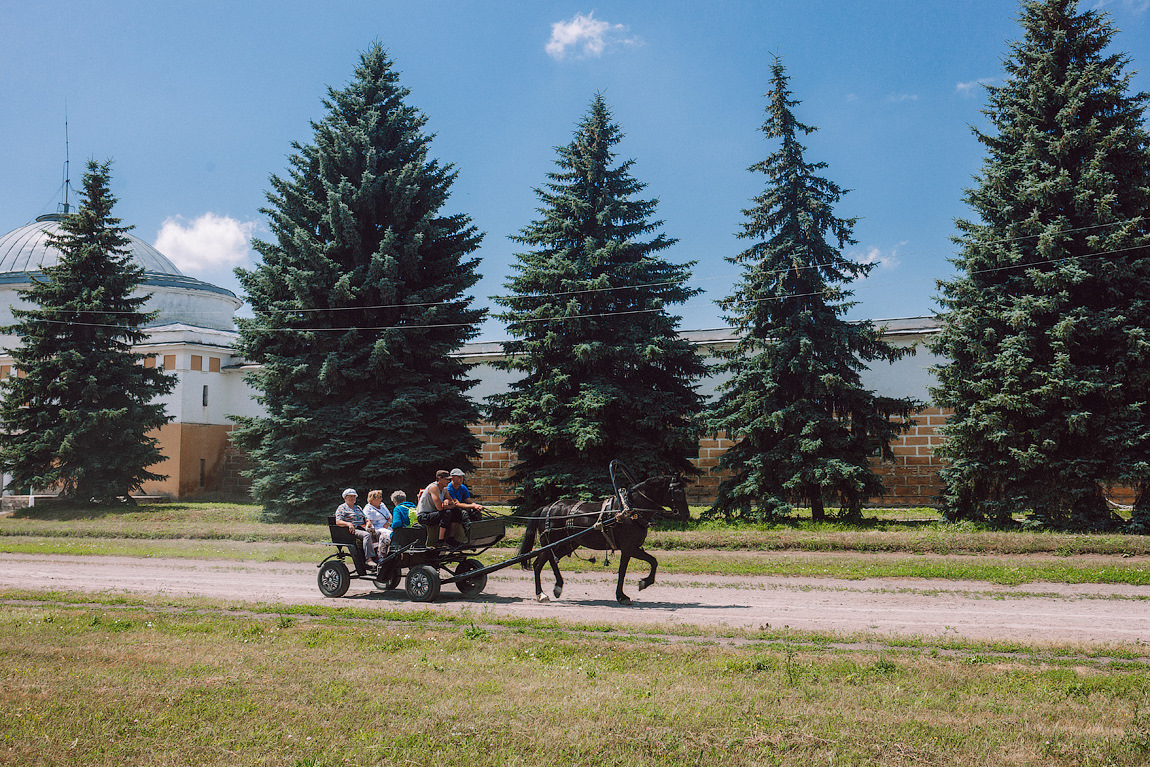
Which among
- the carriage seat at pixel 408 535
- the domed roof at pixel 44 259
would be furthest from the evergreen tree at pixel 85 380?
the carriage seat at pixel 408 535

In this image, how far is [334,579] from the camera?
12.8 meters

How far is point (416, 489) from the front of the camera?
26.1 m

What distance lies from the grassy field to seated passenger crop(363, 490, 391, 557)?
170 cm

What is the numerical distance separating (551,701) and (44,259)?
49.1 meters

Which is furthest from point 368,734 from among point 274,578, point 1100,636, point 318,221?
point 318,221

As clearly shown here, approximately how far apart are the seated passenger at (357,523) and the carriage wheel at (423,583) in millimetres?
929

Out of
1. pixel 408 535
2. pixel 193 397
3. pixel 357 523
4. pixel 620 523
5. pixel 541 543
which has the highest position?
pixel 193 397

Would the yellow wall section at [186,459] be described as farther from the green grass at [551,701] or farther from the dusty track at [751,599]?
the green grass at [551,701]

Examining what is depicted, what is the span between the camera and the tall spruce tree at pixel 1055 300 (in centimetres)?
1955

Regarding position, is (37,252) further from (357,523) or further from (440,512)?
(440,512)

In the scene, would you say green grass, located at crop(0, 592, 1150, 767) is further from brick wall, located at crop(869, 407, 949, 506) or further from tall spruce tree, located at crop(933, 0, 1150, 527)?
brick wall, located at crop(869, 407, 949, 506)

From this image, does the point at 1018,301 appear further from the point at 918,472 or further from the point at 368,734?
the point at 368,734

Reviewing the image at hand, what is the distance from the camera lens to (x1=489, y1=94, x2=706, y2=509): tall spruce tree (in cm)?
2434

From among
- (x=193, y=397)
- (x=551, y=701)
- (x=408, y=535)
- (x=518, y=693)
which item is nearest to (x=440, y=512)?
(x=408, y=535)
